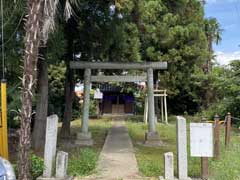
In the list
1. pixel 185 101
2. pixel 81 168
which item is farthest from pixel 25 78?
pixel 185 101

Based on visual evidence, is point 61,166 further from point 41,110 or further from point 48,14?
point 41,110

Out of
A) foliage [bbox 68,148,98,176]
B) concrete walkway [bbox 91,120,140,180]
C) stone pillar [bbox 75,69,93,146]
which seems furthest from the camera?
stone pillar [bbox 75,69,93,146]

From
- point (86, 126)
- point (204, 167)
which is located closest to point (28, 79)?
point (204, 167)

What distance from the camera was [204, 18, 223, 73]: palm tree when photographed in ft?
120

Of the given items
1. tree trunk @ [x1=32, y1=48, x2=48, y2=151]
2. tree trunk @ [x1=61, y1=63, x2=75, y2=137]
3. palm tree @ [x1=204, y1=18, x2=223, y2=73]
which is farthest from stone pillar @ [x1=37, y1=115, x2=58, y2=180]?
palm tree @ [x1=204, y1=18, x2=223, y2=73]

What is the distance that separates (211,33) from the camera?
3856cm

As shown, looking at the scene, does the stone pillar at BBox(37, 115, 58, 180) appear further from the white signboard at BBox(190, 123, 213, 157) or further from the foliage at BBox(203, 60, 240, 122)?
the foliage at BBox(203, 60, 240, 122)

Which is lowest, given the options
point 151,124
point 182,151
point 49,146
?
point 182,151

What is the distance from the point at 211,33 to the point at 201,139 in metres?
30.9

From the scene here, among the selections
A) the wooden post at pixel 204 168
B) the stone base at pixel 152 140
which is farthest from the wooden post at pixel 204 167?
the stone base at pixel 152 140

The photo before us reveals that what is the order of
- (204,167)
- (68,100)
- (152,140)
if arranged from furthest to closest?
(68,100), (152,140), (204,167)

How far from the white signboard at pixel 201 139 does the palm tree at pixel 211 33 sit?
27154 millimetres

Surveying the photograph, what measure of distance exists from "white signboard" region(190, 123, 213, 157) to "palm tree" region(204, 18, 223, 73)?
2715 cm

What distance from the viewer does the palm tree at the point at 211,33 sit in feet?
120
